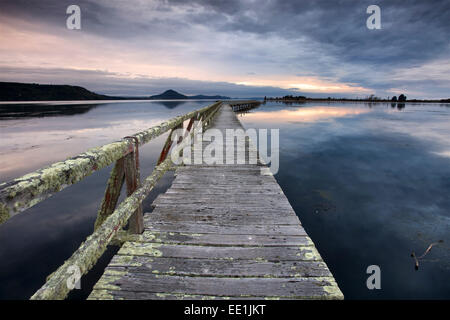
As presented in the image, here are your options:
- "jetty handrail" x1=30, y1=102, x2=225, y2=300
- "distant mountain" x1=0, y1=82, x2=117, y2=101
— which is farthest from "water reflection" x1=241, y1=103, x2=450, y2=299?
"distant mountain" x1=0, y1=82, x2=117, y2=101

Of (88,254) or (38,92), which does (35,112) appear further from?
(38,92)

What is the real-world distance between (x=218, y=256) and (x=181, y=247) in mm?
478

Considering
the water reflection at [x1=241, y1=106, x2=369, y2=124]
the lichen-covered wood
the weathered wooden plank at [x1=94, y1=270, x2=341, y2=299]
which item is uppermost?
the water reflection at [x1=241, y1=106, x2=369, y2=124]

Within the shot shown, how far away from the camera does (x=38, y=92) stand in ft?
457

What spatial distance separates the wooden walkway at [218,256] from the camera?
2008 mm

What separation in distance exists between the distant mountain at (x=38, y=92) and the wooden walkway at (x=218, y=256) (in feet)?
586

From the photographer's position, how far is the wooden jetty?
1443mm

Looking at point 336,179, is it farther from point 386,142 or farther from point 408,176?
point 386,142

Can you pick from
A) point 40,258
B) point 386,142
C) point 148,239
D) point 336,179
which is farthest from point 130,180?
point 386,142

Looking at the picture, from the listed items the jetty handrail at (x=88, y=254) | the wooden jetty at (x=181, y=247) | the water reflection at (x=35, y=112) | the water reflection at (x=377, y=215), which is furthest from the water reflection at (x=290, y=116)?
the water reflection at (x=35, y=112)

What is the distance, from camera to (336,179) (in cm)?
960

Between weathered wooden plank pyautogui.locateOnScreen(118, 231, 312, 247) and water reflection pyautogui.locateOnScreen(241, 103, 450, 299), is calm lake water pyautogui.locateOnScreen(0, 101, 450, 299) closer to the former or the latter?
water reflection pyautogui.locateOnScreen(241, 103, 450, 299)

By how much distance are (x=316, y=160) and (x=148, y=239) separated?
11826 millimetres
